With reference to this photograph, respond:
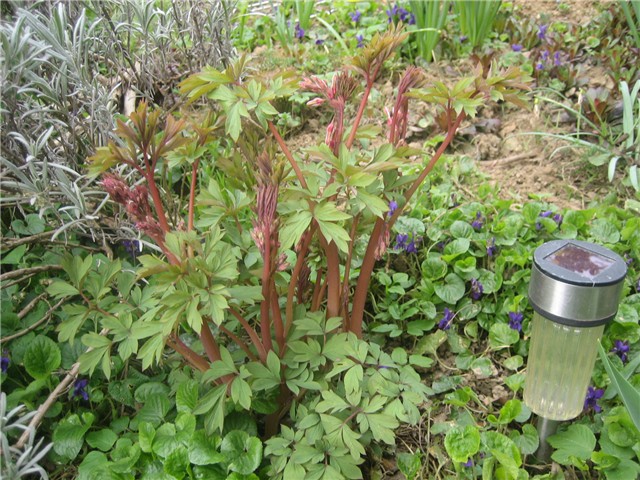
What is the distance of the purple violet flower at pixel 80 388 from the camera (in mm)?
1750

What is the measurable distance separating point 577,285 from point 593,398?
0.57 m

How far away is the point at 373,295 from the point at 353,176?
95 cm

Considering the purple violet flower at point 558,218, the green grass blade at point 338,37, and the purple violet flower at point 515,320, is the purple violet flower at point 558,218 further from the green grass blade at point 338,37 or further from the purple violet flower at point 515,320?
the green grass blade at point 338,37

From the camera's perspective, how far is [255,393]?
1617 mm

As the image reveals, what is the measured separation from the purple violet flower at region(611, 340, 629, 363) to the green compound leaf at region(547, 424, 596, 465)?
31 cm

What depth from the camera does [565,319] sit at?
1433mm

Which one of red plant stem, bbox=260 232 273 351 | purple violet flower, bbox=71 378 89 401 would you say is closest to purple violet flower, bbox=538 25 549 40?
red plant stem, bbox=260 232 273 351

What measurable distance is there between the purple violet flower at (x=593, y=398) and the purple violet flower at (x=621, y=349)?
167 mm

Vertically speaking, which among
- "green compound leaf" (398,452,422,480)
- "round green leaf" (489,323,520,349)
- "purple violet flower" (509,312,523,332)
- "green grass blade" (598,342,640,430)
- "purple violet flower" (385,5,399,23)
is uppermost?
"purple violet flower" (385,5,399,23)

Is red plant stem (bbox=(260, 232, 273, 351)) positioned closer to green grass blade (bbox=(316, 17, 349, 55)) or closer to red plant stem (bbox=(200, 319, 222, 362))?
red plant stem (bbox=(200, 319, 222, 362))

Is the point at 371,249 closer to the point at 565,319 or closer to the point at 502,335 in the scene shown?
the point at 565,319

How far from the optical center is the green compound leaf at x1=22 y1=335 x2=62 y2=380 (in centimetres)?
176

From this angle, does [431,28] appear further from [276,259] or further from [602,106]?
[276,259]

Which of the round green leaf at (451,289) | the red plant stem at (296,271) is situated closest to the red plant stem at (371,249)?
the red plant stem at (296,271)
